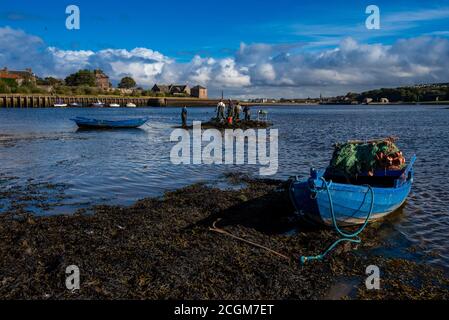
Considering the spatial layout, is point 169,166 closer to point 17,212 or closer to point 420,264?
point 17,212

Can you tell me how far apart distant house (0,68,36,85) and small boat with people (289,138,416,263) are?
16048 centimetres

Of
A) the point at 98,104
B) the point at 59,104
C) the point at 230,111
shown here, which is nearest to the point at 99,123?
the point at 230,111

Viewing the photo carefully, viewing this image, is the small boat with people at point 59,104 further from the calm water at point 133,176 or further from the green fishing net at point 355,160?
the green fishing net at point 355,160

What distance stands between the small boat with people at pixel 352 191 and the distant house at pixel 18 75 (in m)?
160

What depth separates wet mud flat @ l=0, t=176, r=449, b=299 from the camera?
7480mm

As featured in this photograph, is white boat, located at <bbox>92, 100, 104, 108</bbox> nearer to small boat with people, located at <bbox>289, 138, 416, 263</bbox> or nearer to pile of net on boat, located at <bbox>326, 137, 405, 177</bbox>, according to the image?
pile of net on boat, located at <bbox>326, 137, 405, 177</bbox>

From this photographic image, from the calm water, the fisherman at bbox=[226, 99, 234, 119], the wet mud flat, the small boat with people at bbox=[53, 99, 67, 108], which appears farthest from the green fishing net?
the small boat with people at bbox=[53, 99, 67, 108]

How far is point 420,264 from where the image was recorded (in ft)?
30.1

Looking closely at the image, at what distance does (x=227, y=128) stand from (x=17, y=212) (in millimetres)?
33794

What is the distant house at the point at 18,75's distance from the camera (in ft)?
492

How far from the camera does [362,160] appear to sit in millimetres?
14305

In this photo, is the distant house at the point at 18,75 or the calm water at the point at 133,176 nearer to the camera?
the calm water at the point at 133,176

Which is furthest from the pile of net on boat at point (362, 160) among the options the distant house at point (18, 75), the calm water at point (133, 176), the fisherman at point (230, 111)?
the distant house at point (18, 75)

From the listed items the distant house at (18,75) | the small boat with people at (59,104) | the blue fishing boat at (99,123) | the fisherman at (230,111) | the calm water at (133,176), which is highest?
the distant house at (18,75)
